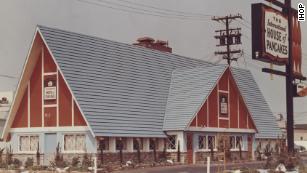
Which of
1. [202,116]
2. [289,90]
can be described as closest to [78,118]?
[202,116]

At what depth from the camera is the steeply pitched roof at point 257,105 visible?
54250 millimetres

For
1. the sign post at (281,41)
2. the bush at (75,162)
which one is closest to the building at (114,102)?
the bush at (75,162)

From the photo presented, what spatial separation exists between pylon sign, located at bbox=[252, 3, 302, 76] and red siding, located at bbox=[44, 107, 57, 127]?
16.0 metres

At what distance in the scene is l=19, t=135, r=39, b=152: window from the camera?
41062 millimetres

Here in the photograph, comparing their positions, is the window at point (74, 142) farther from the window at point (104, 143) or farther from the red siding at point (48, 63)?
the red siding at point (48, 63)

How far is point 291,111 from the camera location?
32.1 m

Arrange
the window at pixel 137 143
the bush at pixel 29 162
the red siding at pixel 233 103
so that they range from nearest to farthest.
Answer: the bush at pixel 29 162 → the window at pixel 137 143 → the red siding at pixel 233 103

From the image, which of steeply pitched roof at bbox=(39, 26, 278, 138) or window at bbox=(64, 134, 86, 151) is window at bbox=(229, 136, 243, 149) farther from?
window at bbox=(64, 134, 86, 151)

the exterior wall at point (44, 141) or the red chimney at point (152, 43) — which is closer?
the exterior wall at point (44, 141)

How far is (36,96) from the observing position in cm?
4106

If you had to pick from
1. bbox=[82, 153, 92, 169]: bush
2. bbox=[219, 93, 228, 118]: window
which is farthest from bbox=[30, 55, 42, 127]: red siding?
bbox=[219, 93, 228, 118]: window

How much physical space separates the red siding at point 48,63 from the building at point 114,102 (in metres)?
0.07

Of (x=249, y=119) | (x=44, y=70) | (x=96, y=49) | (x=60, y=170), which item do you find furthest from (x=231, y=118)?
(x=60, y=170)

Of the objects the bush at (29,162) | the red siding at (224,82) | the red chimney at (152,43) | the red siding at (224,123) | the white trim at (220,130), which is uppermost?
the red chimney at (152,43)
